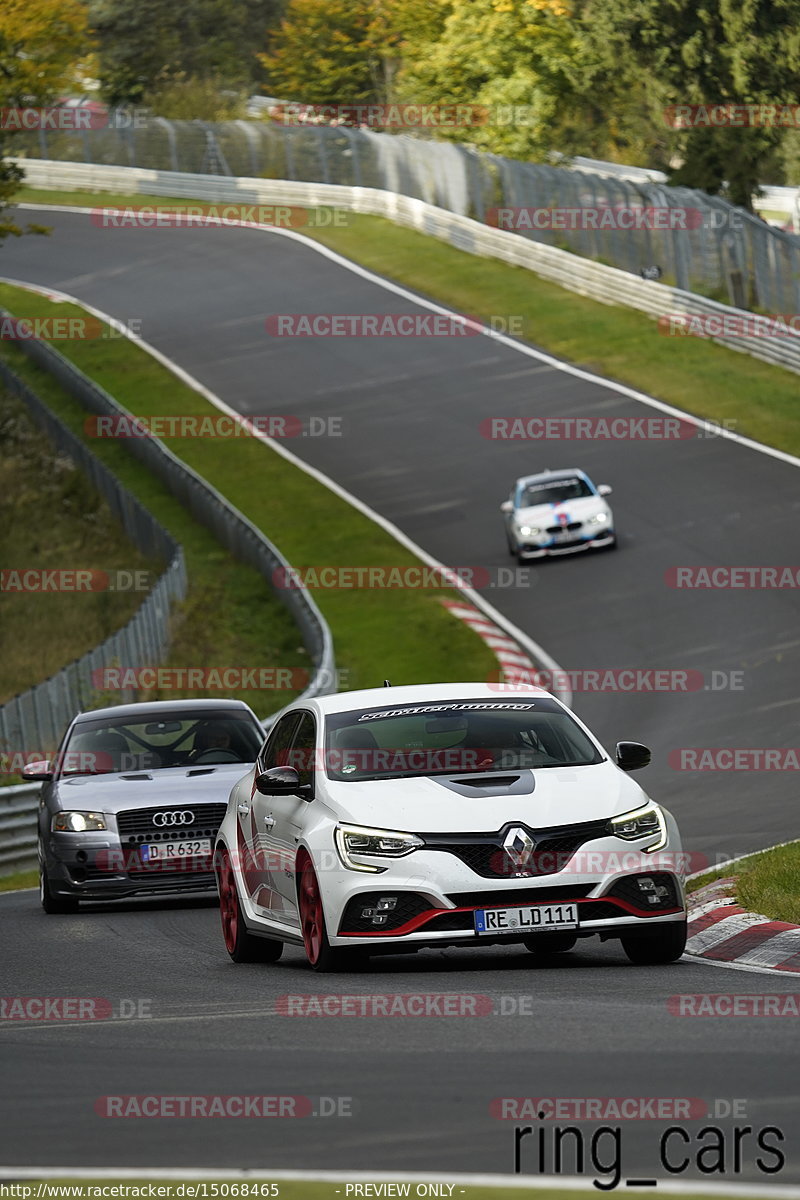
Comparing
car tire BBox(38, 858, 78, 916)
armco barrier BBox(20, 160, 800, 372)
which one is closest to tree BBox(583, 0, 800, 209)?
armco barrier BBox(20, 160, 800, 372)

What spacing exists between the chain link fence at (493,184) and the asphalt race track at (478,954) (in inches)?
197

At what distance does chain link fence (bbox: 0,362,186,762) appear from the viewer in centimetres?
2259

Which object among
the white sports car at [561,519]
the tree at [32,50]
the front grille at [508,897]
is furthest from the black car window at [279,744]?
the tree at [32,50]

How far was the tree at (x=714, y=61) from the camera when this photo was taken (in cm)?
5872

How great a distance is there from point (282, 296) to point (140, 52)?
36013mm

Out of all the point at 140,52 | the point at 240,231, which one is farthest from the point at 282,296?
the point at 140,52

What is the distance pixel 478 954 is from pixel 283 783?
1.59 metres

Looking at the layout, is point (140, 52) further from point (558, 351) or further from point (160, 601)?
point (160, 601)

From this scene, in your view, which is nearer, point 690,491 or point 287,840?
point 287,840

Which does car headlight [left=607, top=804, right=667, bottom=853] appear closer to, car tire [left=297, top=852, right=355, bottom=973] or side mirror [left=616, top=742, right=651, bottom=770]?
side mirror [left=616, top=742, right=651, bottom=770]

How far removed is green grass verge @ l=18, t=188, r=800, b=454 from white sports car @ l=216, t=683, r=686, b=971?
28948 millimetres

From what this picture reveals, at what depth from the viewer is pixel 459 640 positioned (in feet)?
101

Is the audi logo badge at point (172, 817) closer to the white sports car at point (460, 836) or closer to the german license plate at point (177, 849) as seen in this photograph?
the german license plate at point (177, 849)

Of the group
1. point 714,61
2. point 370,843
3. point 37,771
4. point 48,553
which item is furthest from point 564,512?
point 714,61
